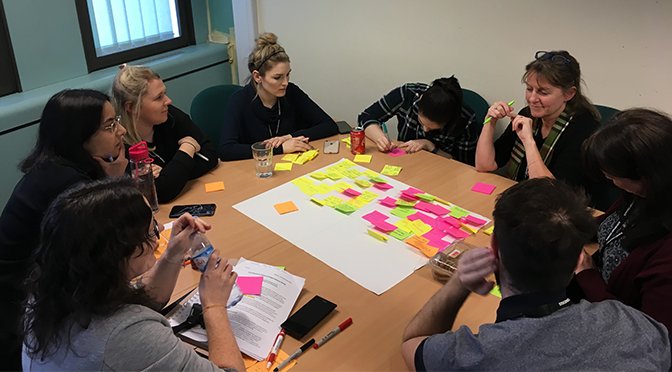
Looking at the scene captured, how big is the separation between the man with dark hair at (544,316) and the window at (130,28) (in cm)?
341

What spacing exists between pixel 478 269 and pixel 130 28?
3.62 meters

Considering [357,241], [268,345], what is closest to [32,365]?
[268,345]

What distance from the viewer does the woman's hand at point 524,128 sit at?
216 cm

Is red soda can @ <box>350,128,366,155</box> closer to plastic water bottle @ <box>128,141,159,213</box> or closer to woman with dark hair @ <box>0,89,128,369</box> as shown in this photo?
plastic water bottle @ <box>128,141,159,213</box>

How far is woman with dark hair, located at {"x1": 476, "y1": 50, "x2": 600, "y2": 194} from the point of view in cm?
210

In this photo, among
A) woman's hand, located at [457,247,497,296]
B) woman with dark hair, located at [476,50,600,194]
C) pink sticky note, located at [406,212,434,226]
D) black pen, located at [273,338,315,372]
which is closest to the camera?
woman's hand, located at [457,247,497,296]

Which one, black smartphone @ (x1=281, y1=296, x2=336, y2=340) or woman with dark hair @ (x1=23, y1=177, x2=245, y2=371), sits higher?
woman with dark hair @ (x1=23, y1=177, x2=245, y2=371)

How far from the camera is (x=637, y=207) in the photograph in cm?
140

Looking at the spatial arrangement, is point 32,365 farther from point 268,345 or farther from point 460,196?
point 460,196

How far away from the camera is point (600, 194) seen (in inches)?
86.9

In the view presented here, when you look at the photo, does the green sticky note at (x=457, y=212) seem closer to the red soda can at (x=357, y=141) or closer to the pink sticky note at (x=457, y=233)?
the pink sticky note at (x=457, y=233)

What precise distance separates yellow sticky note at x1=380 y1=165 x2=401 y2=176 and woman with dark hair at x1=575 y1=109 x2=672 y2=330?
94 centimetres

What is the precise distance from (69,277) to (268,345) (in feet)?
1.79

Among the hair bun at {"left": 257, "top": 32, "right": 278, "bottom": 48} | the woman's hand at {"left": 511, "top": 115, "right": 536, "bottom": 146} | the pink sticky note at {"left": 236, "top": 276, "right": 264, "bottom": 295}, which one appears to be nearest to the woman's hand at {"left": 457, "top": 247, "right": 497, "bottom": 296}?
the pink sticky note at {"left": 236, "top": 276, "right": 264, "bottom": 295}
